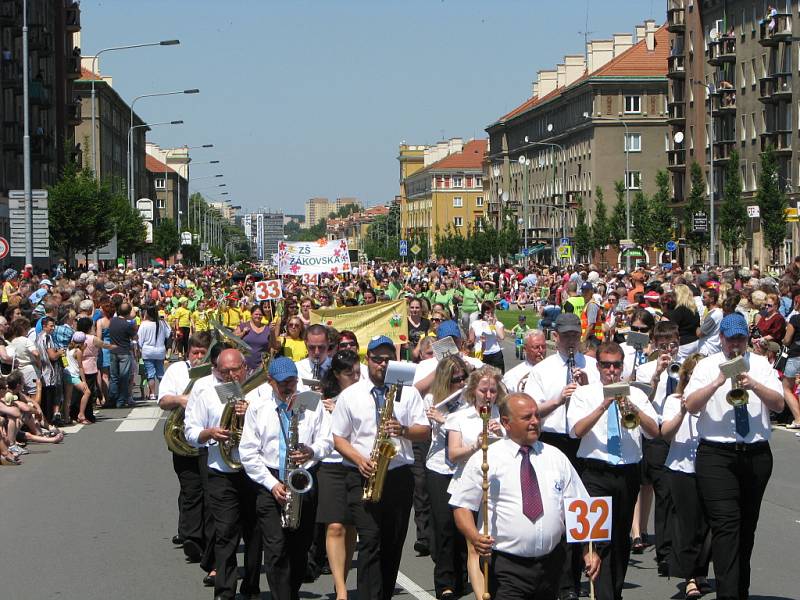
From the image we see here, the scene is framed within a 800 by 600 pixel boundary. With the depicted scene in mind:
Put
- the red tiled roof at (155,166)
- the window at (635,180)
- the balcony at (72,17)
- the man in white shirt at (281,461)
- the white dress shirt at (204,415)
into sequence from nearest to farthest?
the man in white shirt at (281,461) → the white dress shirt at (204,415) → the balcony at (72,17) → the window at (635,180) → the red tiled roof at (155,166)

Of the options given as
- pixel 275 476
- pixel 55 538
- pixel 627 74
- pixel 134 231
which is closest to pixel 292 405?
pixel 275 476

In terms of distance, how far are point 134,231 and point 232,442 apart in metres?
62.2

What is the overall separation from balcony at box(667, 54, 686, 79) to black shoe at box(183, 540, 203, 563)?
79.2m

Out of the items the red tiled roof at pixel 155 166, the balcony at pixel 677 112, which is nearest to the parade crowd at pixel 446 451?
the balcony at pixel 677 112

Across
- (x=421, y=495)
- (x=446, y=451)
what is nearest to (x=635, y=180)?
(x=421, y=495)

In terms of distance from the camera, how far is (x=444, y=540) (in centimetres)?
955

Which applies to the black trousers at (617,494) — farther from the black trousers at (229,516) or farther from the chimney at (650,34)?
the chimney at (650,34)

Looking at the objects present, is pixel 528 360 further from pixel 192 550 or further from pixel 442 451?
pixel 192 550

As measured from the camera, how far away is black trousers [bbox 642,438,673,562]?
34.6 ft

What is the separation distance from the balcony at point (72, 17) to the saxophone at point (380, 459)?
86.1 metres

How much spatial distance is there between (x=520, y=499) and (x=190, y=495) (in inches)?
182

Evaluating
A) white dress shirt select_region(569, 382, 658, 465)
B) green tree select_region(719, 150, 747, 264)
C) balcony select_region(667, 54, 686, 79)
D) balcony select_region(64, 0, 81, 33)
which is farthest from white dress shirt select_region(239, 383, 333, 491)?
balcony select_region(64, 0, 81, 33)

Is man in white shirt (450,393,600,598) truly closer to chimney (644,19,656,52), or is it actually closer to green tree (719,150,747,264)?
green tree (719,150,747,264)

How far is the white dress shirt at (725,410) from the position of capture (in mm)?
8766
